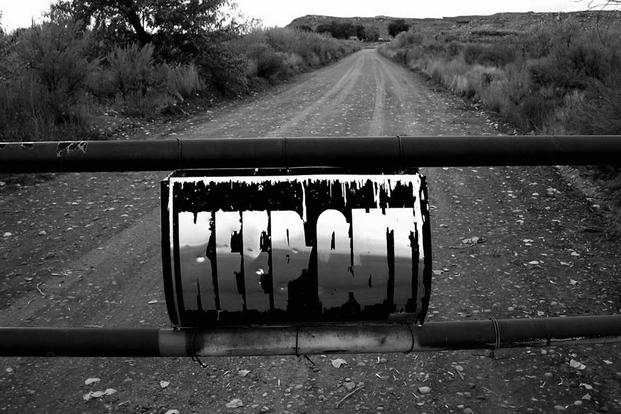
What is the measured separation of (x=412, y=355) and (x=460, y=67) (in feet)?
65.0

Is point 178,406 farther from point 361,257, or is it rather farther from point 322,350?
point 361,257

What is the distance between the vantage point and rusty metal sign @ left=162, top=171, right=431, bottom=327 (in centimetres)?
118

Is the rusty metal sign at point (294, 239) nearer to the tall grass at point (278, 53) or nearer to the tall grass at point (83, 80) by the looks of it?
the tall grass at point (83, 80)

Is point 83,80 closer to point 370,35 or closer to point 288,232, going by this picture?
point 288,232

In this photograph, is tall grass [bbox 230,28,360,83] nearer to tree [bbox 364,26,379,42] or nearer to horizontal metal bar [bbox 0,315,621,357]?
horizontal metal bar [bbox 0,315,621,357]

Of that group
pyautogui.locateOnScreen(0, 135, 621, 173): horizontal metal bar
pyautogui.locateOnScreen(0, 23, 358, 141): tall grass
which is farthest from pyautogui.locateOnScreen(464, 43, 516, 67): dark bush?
pyautogui.locateOnScreen(0, 135, 621, 173): horizontal metal bar

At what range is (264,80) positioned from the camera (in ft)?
62.9

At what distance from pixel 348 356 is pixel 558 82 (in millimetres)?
11990

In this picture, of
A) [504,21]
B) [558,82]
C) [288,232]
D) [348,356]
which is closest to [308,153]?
[288,232]

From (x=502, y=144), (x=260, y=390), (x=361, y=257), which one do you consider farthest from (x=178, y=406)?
(x=502, y=144)

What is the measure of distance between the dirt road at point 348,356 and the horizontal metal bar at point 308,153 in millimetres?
1342

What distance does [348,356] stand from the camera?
2.66 m

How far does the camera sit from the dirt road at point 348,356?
7.51 ft

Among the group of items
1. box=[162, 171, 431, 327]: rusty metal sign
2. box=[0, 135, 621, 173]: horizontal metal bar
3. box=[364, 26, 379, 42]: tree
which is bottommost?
box=[162, 171, 431, 327]: rusty metal sign
